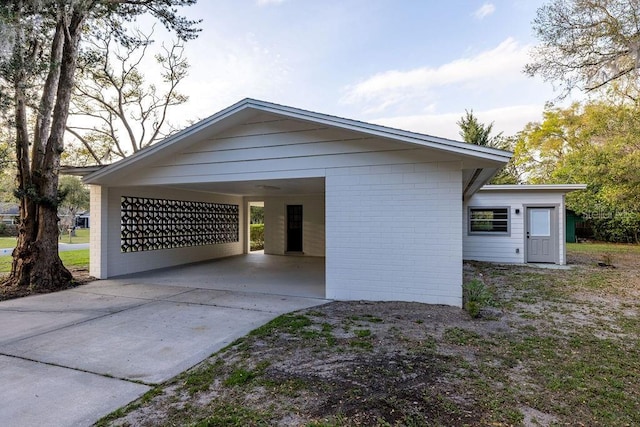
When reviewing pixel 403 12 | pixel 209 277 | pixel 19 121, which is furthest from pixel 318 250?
pixel 19 121

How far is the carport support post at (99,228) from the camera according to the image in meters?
7.80

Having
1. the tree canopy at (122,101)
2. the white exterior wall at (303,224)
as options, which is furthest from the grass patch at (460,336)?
the tree canopy at (122,101)

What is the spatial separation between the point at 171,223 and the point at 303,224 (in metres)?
5.14

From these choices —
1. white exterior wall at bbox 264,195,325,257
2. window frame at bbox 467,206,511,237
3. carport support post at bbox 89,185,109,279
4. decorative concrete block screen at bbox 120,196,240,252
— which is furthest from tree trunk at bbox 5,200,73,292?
window frame at bbox 467,206,511,237

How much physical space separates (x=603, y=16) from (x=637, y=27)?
3.02 feet

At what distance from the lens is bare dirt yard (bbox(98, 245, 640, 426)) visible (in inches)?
94.2

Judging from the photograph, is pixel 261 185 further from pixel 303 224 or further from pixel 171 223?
pixel 303 224

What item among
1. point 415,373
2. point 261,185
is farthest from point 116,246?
point 415,373

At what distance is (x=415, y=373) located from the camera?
303 centimetres

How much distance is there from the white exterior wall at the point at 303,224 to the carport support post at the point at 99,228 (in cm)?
665

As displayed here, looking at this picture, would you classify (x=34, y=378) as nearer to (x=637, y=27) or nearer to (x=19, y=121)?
(x=19, y=121)

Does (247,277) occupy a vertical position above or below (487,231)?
below

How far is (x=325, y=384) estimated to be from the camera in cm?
284

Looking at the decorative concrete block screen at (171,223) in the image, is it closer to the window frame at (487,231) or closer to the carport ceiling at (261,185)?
the carport ceiling at (261,185)
